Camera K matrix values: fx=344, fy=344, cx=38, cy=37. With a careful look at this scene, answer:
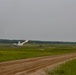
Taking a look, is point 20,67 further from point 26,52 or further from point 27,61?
point 26,52

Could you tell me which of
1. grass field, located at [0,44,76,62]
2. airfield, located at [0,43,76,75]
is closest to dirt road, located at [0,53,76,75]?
airfield, located at [0,43,76,75]

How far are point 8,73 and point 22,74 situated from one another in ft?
2.99

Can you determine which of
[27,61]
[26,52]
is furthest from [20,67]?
[26,52]

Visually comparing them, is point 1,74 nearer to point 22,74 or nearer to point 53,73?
point 22,74

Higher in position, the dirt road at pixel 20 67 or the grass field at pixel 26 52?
the dirt road at pixel 20 67

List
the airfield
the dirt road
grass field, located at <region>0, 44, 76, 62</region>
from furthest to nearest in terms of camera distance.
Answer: grass field, located at <region>0, 44, 76, 62</region> < the airfield < the dirt road

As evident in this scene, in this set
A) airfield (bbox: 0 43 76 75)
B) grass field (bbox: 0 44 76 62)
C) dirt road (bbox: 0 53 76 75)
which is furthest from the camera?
grass field (bbox: 0 44 76 62)

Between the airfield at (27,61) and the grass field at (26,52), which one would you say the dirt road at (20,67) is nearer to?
the airfield at (27,61)

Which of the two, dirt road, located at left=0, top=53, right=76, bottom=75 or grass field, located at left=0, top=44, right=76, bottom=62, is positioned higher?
dirt road, located at left=0, top=53, right=76, bottom=75

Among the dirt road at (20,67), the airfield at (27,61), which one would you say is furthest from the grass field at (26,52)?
the dirt road at (20,67)

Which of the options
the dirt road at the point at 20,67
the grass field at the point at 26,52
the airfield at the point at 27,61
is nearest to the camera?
the dirt road at the point at 20,67

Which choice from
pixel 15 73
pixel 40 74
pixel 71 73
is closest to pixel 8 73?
pixel 15 73

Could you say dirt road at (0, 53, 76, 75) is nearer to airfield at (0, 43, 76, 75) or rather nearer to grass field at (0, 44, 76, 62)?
airfield at (0, 43, 76, 75)

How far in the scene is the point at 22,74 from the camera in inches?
859
